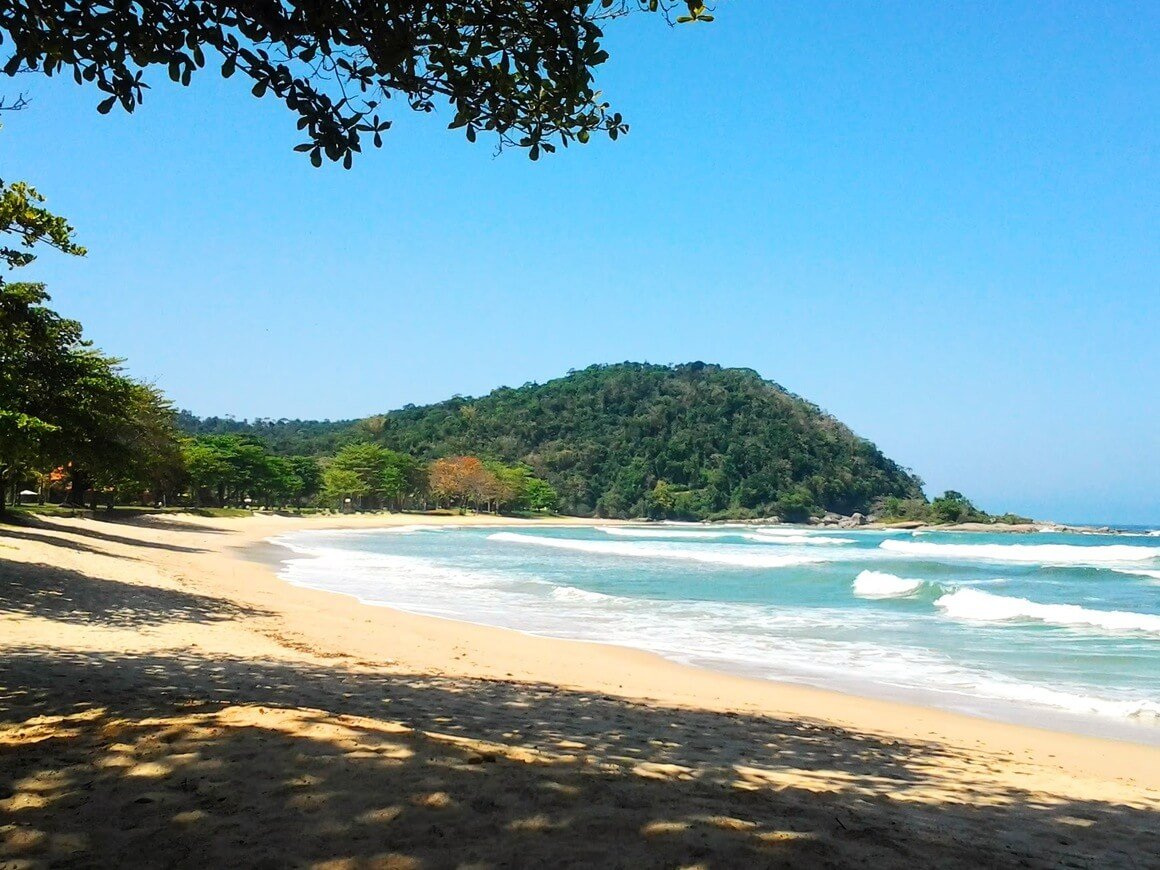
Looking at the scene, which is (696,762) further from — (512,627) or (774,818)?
(512,627)

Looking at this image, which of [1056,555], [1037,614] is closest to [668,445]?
[1056,555]

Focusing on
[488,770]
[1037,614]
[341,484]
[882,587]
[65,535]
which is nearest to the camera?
[488,770]

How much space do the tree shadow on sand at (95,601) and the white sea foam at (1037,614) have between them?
562 inches

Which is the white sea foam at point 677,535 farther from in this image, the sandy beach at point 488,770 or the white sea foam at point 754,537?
the sandy beach at point 488,770

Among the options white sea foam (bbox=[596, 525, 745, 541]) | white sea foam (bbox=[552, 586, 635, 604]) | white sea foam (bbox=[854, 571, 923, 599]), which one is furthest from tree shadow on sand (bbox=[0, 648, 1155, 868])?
white sea foam (bbox=[596, 525, 745, 541])

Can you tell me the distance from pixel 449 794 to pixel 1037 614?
17.6 m

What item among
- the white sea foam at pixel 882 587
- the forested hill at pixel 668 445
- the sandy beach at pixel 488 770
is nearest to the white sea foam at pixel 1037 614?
the white sea foam at pixel 882 587

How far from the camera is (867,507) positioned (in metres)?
150

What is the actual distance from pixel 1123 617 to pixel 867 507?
13778 centimetres

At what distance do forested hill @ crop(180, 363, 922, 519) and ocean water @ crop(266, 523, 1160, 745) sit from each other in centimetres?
10754

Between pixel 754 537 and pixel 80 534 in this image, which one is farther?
pixel 754 537

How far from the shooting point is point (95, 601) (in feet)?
39.7

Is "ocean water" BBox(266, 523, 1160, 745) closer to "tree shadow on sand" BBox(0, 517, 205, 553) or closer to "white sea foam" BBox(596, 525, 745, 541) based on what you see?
"tree shadow on sand" BBox(0, 517, 205, 553)

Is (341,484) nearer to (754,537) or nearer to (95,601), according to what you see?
(754,537)
